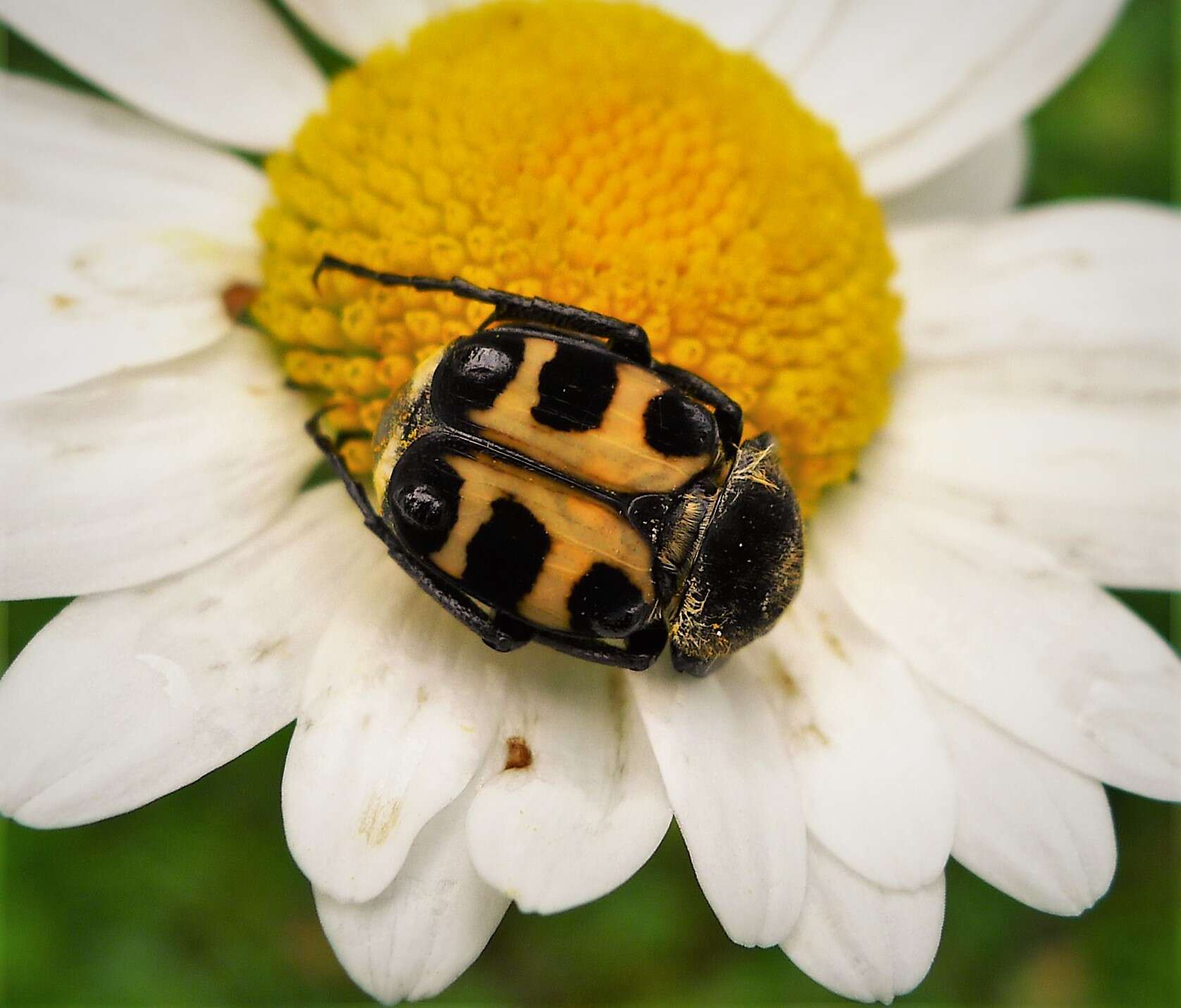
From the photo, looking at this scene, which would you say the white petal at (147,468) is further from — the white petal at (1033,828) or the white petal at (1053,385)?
the white petal at (1033,828)

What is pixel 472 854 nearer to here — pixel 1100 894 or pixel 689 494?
pixel 689 494

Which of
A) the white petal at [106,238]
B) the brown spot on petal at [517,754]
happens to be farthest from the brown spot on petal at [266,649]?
the white petal at [106,238]

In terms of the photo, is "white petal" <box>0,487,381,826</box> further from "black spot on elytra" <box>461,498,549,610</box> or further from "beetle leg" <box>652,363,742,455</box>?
"beetle leg" <box>652,363,742,455</box>

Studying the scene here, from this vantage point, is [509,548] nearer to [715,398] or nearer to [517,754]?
[517,754]

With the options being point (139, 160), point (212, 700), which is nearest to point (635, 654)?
point (212, 700)

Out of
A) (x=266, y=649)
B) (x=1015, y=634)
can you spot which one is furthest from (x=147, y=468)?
(x=1015, y=634)

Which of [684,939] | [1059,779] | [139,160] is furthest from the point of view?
[684,939]
